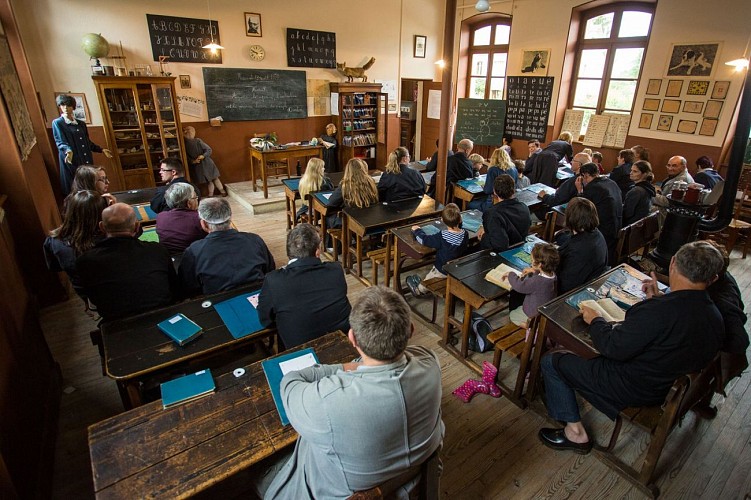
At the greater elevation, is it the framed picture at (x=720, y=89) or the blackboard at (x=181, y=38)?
the blackboard at (x=181, y=38)

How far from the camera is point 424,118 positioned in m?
10.0

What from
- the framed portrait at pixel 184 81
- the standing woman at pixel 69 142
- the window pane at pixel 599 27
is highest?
the window pane at pixel 599 27

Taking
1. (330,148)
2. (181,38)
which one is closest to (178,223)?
(181,38)

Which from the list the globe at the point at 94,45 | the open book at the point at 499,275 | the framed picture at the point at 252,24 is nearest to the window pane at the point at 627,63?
the open book at the point at 499,275

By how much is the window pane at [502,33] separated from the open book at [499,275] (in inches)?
293

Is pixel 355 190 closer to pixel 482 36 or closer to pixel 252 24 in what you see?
pixel 252 24

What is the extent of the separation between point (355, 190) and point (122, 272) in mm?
2561

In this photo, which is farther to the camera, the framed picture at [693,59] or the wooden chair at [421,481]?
the framed picture at [693,59]

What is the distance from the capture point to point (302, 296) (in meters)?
2.19

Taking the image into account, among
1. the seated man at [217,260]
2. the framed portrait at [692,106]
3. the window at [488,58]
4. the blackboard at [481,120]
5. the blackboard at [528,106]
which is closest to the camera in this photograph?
the seated man at [217,260]

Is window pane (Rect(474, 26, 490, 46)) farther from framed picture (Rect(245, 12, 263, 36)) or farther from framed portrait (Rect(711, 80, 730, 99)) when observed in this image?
framed picture (Rect(245, 12, 263, 36))

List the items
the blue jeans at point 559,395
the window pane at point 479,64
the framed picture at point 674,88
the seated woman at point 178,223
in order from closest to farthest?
the blue jeans at point 559,395 < the seated woman at point 178,223 < the framed picture at point 674,88 < the window pane at point 479,64

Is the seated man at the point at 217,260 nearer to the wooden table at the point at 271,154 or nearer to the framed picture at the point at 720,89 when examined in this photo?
the wooden table at the point at 271,154

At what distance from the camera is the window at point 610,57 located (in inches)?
268
